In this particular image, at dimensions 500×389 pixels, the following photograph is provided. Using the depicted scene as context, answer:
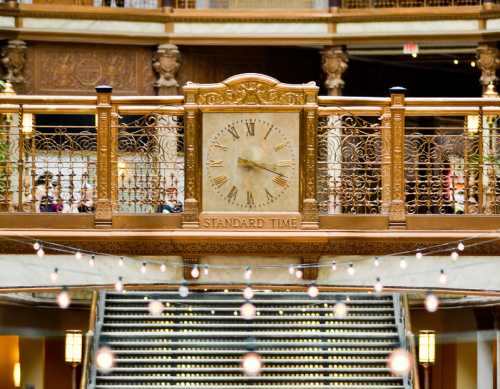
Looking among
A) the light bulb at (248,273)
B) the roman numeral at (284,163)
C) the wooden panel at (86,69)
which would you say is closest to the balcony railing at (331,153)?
the roman numeral at (284,163)

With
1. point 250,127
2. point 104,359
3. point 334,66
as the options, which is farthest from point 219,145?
point 334,66

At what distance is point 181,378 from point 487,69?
923cm

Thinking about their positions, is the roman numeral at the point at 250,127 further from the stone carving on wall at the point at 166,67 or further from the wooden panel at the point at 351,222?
the stone carving on wall at the point at 166,67

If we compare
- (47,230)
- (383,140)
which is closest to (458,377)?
(383,140)

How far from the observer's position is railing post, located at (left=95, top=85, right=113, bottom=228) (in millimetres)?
11938

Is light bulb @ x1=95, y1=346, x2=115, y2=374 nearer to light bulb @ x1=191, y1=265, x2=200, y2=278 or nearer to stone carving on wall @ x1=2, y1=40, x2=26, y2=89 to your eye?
light bulb @ x1=191, y1=265, x2=200, y2=278

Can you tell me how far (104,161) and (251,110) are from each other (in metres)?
1.32

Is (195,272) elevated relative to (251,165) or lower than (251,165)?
lower

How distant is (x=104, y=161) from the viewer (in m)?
12.0

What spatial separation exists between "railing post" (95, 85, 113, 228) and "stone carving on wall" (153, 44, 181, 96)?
357 inches

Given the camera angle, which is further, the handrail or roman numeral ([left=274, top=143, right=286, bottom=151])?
the handrail

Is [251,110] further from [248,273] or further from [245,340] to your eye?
[245,340]

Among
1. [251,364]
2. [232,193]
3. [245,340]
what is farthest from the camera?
[245,340]

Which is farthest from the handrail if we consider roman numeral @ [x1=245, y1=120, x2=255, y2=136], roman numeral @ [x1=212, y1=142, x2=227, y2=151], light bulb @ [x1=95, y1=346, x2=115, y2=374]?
roman numeral @ [x1=245, y1=120, x2=255, y2=136]
